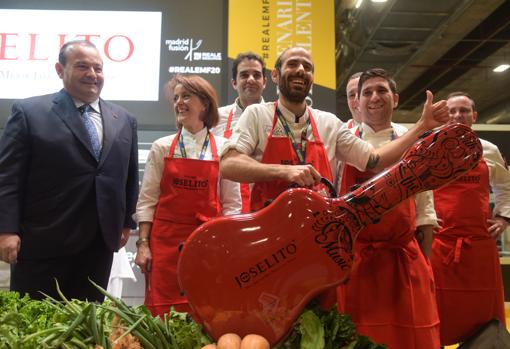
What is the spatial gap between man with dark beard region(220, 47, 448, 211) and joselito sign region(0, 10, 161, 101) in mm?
2576

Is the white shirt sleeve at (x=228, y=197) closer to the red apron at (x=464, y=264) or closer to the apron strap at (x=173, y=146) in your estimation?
the apron strap at (x=173, y=146)

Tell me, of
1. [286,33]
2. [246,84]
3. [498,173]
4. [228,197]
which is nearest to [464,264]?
[498,173]

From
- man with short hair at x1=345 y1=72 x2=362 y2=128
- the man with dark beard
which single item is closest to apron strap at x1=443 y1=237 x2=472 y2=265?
man with short hair at x1=345 y1=72 x2=362 y2=128

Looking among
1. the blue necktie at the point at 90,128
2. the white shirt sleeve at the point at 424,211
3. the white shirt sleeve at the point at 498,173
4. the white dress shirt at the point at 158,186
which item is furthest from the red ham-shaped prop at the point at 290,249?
the white shirt sleeve at the point at 498,173

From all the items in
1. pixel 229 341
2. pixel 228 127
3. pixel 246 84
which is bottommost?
pixel 229 341

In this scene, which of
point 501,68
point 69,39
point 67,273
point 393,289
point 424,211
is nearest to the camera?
point 393,289

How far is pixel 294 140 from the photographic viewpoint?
1.59 metres

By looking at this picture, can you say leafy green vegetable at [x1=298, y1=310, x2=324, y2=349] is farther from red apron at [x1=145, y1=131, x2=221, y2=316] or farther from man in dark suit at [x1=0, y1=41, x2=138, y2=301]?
man in dark suit at [x1=0, y1=41, x2=138, y2=301]

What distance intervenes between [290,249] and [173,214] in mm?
1108

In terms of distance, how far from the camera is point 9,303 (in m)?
1.36

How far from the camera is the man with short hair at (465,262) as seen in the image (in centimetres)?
247

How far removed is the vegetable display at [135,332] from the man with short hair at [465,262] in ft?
5.10

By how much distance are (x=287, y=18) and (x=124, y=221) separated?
7.99ft

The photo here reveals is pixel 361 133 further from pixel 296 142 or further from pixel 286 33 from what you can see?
pixel 286 33
